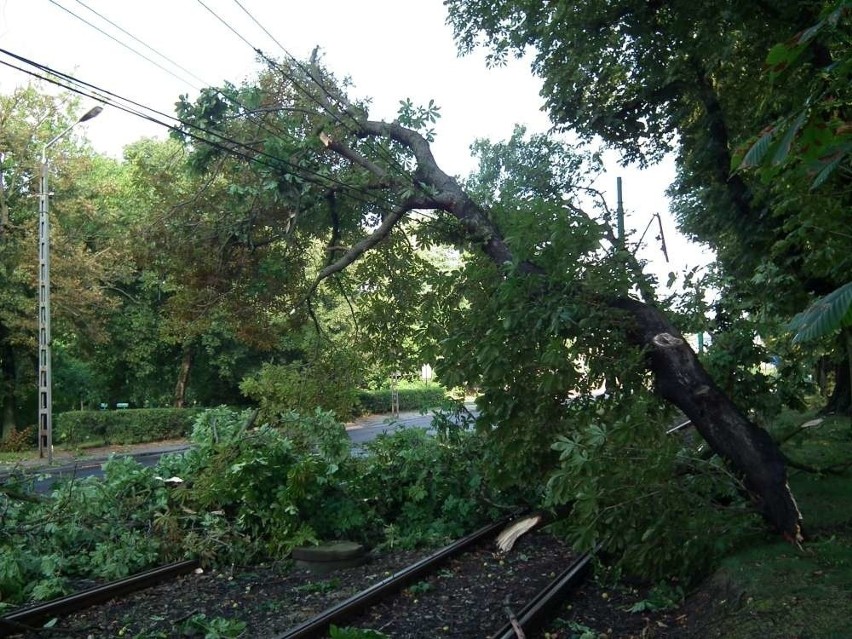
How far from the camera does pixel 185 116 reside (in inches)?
437

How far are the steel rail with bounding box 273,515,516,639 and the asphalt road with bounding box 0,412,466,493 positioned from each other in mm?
2395

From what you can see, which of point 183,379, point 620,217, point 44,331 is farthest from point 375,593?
point 183,379

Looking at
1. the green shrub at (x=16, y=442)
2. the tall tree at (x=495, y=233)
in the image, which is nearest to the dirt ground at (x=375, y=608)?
the tall tree at (x=495, y=233)

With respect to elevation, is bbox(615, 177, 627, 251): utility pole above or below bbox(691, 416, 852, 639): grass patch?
above

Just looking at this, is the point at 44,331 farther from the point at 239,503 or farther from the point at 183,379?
the point at 239,503

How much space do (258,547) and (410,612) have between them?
2687mm

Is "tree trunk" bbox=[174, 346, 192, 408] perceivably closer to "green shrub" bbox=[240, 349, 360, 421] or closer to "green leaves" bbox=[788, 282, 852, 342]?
"green shrub" bbox=[240, 349, 360, 421]

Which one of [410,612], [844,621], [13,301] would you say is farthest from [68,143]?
[844,621]

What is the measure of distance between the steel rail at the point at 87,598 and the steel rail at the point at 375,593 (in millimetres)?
2153

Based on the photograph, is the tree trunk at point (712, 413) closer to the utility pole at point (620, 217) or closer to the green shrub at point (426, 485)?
the utility pole at point (620, 217)

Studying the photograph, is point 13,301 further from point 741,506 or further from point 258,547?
point 741,506

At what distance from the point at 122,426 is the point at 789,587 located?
2507 centimetres

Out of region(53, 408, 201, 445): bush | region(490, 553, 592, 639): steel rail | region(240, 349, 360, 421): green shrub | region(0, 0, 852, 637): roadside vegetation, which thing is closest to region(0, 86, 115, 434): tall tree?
region(53, 408, 201, 445): bush

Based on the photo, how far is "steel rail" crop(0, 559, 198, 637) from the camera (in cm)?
589
